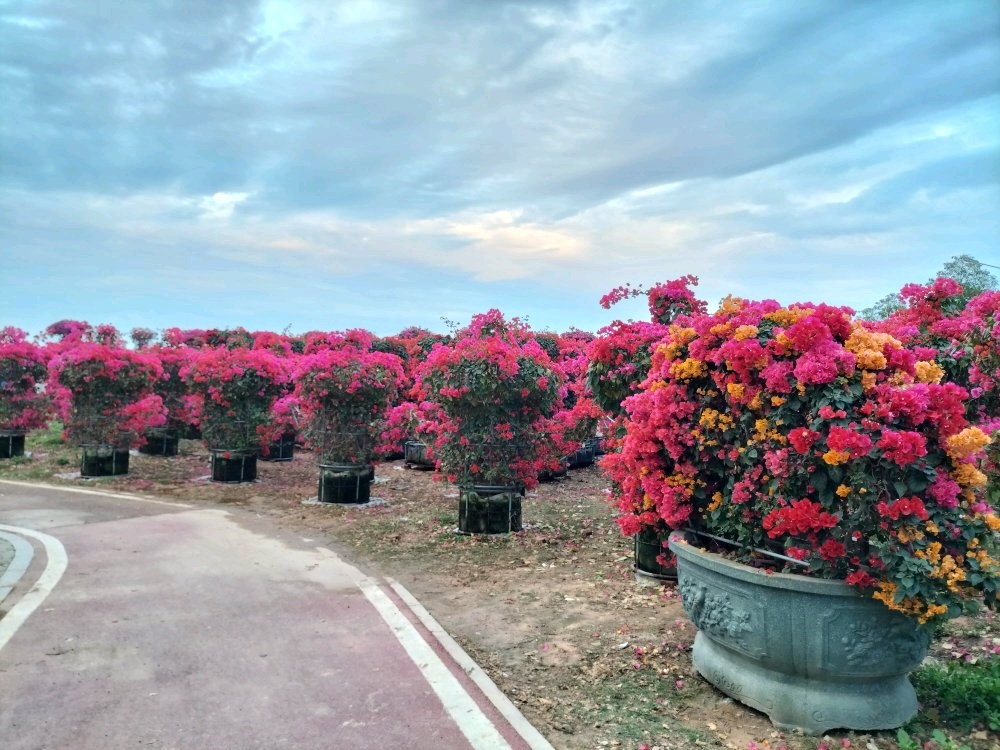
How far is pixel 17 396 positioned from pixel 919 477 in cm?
1689

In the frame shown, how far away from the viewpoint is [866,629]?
3430 millimetres

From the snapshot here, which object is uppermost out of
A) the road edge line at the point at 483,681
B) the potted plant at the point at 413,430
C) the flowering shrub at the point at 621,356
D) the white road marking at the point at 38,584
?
the flowering shrub at the point at 621,356

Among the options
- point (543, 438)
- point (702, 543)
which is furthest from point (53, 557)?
point (702, 543)

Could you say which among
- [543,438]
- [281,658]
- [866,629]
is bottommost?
[281,658]

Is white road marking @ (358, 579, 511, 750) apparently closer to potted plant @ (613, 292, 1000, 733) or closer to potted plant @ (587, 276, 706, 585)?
potted plant @ (613, 292, 1000, 733)

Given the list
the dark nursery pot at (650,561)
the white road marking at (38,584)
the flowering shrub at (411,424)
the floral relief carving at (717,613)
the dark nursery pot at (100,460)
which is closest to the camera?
the floral relief carving at (717,613)

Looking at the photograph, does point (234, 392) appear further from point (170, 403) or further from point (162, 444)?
point (162, 444)

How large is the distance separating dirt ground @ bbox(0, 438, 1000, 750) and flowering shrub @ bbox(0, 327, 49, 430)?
5.11 metres

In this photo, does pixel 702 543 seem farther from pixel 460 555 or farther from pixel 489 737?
pixel 460 555

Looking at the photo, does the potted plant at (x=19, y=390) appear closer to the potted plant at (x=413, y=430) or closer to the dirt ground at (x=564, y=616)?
the dirt ground at (x=564, y=616)

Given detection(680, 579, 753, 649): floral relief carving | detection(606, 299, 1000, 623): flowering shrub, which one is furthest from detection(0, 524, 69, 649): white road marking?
detection(606, 299, 1000, 623): flowering shrub

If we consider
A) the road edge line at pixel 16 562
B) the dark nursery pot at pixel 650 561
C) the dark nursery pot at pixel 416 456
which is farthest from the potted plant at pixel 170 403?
the dark nursery pot at pixel 650 561

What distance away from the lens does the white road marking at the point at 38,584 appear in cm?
500

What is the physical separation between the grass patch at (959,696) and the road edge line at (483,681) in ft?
6.98
